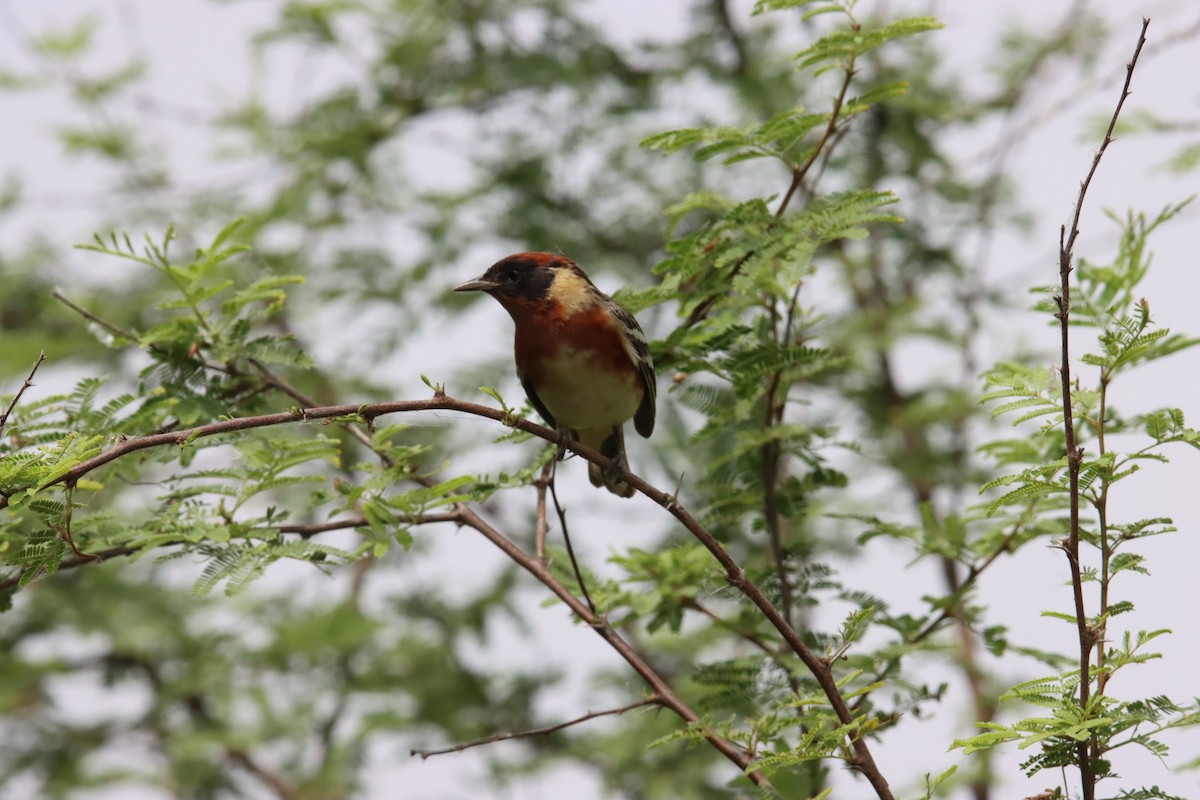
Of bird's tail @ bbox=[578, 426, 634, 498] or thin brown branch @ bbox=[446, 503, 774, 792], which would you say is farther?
bird's tail @ bbox=[578, 426, 634, 498]

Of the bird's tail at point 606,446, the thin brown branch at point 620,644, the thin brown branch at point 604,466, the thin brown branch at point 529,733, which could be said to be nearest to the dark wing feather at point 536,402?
the bird's tail at point 606,446

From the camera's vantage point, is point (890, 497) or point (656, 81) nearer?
point (890, 497)

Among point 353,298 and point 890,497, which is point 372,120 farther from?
point 890,497

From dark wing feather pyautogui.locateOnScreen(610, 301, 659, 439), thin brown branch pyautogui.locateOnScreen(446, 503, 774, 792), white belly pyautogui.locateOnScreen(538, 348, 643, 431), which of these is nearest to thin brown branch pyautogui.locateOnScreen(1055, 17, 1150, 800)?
thin brown branch pyautogui.locateOnScreen(446, 503, 774, 792)

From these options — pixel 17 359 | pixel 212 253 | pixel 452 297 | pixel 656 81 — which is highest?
pixel 656 81

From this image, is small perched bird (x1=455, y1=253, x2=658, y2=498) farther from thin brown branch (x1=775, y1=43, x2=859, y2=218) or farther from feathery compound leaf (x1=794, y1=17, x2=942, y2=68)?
feathery compound leaf (x1=794, y1=17, x2=942, y2=68)

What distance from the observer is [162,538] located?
10.9 ft

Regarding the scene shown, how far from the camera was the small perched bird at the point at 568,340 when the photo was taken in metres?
4.57

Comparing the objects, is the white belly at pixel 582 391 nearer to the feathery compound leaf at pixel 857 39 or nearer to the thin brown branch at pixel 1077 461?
the feathery compound leaf at pixel 857 39

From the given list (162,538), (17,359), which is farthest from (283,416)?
(17,359)

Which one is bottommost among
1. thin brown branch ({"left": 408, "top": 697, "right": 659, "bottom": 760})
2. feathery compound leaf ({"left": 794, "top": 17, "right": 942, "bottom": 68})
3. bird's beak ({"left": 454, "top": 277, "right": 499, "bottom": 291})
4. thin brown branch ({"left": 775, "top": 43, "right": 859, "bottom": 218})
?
thin brown branch ({"left": 408, "top": 697, "right": 659, "bottom": 760})

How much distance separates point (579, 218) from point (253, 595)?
12.2ft

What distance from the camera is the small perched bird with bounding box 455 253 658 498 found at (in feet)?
15.0

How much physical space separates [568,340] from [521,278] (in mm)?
301
